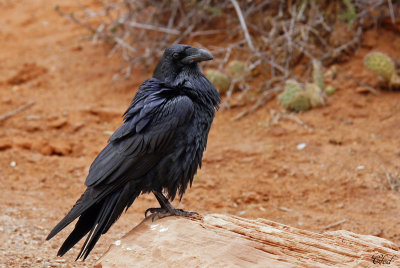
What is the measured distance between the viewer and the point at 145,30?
8641 millimetres

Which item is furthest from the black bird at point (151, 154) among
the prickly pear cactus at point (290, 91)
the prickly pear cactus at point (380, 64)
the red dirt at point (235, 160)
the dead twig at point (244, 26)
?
the dead twig at point (244, 26)

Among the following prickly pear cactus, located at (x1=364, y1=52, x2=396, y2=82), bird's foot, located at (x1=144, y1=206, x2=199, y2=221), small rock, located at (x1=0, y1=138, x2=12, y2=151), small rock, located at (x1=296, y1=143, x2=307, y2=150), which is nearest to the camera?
bird's foot, located at (x1=144, y1=206, x2=199, y2=221)

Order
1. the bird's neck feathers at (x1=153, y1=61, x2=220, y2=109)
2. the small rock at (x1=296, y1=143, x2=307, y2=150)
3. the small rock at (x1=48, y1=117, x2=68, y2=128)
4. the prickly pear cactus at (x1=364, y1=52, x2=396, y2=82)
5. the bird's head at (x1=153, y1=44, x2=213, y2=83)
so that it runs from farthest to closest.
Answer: the small rock at (x1=48, y1=117, x2=68, y2=128), the prickly pear cactus at (x1=364, y1=52, x2=396, y2=82), the small rock at (x1=296, y1=143, x2=307, y2=150), the bird's head at (x1=153, y1=44, x2=213, y2=83), the bird's neck feathers at (x1=153, y1=61, x2=220, y2=109)

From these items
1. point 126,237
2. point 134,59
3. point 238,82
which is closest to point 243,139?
point 238,82

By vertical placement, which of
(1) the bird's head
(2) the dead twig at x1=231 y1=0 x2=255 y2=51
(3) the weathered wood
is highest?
(2) the dead twig at x1=231 y1=0 x2=255 y2=51

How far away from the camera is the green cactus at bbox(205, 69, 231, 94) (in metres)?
7.29

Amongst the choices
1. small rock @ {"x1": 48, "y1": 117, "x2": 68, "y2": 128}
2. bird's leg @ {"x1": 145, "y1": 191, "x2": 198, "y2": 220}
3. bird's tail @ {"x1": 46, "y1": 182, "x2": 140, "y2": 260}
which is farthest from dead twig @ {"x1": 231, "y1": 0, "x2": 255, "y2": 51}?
bird's tail @ {"x1": 46, "y1": 182, "x2": 140, "y2": 260}

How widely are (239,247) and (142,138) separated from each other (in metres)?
1.17

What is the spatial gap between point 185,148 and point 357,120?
340 centimetres

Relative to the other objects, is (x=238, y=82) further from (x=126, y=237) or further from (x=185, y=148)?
(x=126, y=237)

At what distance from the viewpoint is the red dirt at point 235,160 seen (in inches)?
191

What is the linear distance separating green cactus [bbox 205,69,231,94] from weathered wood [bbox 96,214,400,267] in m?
4.16

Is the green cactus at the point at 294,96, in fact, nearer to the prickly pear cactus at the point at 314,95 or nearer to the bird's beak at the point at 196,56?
the prickly pear cactus at the point at 314,95

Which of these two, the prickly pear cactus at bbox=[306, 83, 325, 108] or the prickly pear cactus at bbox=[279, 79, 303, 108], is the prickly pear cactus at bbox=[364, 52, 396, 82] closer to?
the prickly pear cactus at bbox=[306, 83, 325, 108]
